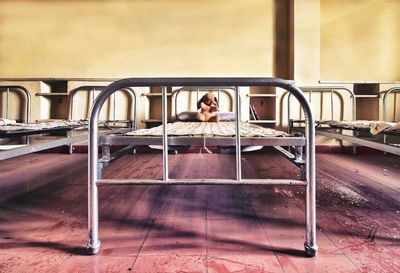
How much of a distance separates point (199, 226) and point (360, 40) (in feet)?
12.7

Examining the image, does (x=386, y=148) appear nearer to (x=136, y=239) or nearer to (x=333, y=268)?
(x=333, y=268)

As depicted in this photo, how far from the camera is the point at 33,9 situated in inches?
163

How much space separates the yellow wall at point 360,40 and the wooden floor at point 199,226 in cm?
211

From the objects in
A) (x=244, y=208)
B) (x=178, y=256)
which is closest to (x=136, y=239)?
(x=178, y=256)

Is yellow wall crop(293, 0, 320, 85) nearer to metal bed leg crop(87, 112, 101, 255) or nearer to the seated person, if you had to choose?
the seated person

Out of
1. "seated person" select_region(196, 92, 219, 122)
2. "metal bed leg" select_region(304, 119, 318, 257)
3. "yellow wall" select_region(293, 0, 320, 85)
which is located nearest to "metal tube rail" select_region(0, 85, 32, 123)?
"seated person" select_region(196, 92, 219, 122)

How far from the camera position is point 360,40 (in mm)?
4062

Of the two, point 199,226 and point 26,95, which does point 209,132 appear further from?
point 26,95

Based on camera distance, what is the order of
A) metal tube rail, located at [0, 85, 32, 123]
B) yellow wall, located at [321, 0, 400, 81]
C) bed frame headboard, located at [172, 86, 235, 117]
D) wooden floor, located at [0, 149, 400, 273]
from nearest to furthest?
wooden floor, located at [0, 149, 400, 273] → metal tube rail, located at [0, 85, 32, 123] → bed frame headboard, located at [172, 86, 235, 117] → yellow wall, located at [321, 0, 400, 81]

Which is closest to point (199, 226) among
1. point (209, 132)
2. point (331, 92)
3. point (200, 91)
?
point (209, 132)

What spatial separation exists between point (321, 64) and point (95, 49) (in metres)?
3.13

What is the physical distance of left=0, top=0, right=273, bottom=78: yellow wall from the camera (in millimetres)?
4117

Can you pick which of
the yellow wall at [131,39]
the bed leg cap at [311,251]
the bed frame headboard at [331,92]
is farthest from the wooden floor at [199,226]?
the yellow wall at [131,39]

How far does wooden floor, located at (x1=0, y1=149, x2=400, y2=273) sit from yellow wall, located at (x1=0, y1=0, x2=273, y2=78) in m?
2.09
